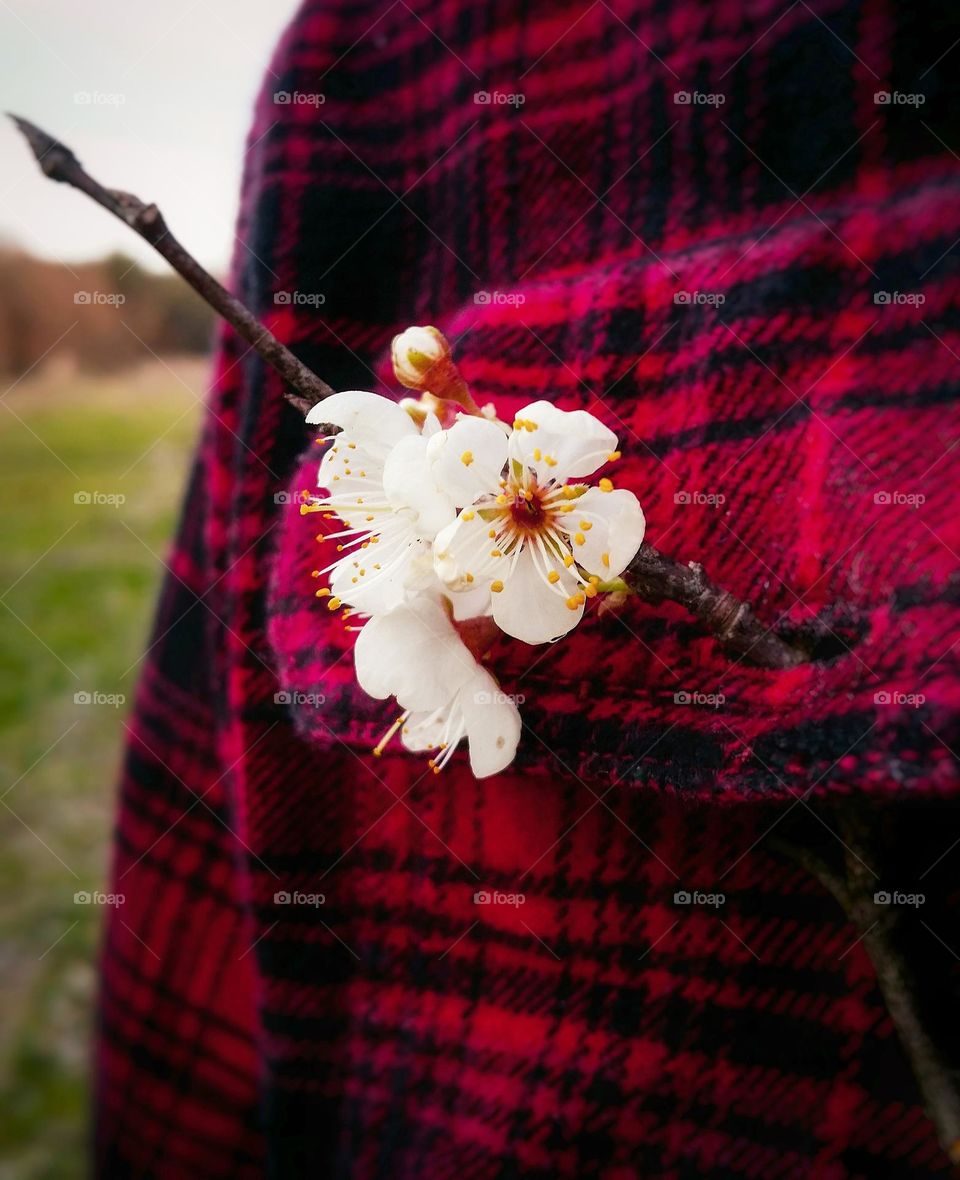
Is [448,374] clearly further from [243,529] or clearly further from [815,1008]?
[815,1008]

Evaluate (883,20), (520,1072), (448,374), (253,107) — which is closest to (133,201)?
(448,374)

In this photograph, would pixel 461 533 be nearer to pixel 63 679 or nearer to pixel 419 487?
pixel 419 487

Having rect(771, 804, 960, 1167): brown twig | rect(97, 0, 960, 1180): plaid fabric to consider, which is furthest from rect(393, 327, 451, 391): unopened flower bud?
rect(771, 804, 960, 1167): brown twig

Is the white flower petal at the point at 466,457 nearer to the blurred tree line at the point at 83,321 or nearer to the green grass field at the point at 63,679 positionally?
the green grass field at the point at 63,679

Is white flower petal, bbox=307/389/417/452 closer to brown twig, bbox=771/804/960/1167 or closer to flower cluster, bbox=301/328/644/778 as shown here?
flower cluster, bbox=301/328/644/778

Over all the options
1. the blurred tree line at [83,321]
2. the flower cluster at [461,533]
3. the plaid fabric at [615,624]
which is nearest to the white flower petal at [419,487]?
the flower cluster at [461,533]
